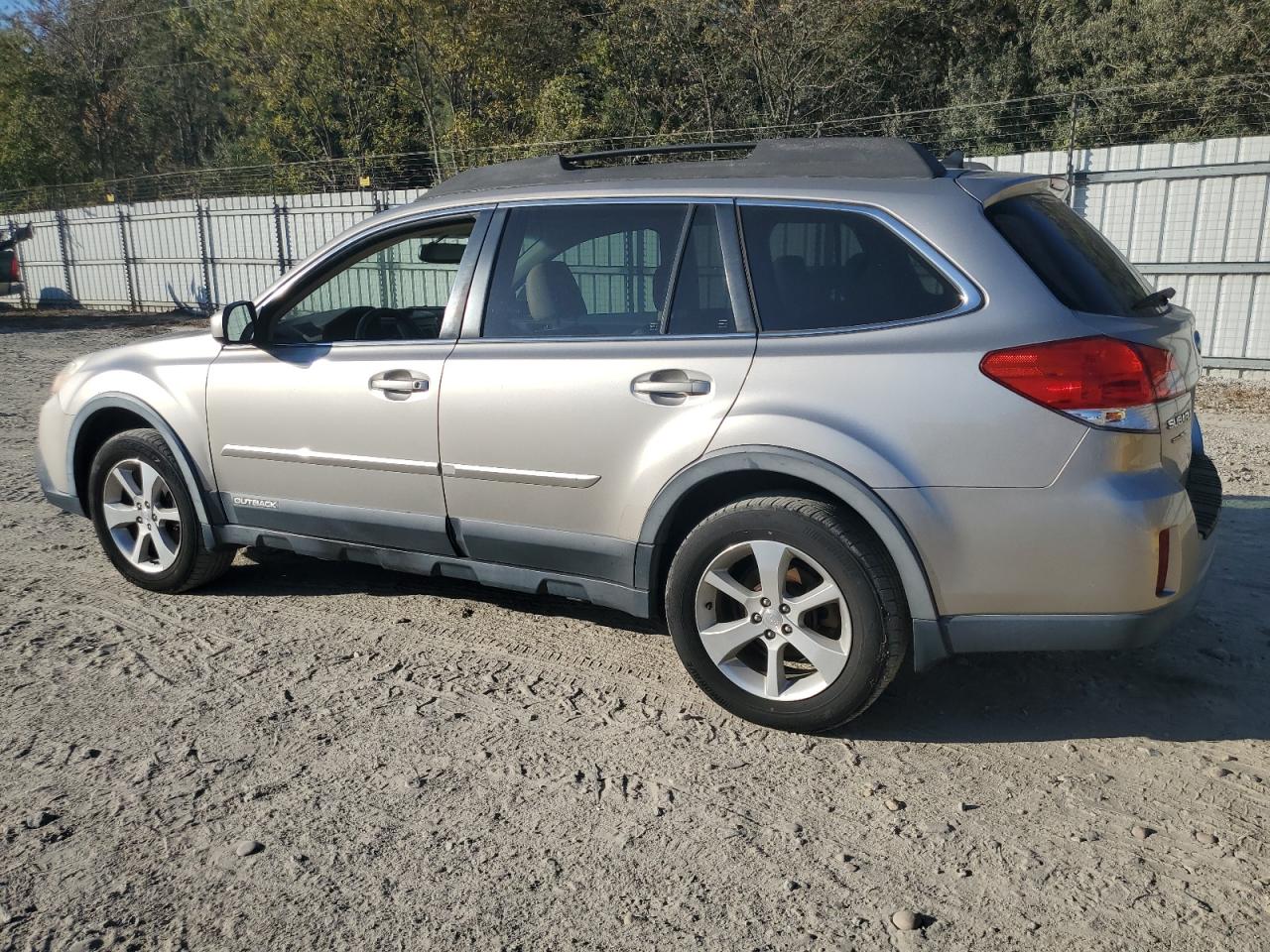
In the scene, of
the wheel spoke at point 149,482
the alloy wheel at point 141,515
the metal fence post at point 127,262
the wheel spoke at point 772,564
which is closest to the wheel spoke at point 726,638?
the wheel spoke at point 772,564

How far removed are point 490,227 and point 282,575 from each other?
212 centimetres

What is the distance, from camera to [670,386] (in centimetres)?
357

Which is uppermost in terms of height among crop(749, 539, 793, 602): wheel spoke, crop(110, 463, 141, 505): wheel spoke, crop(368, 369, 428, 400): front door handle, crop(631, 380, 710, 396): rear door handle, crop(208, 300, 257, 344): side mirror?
crop(208, 300, 257, 344): side mirror

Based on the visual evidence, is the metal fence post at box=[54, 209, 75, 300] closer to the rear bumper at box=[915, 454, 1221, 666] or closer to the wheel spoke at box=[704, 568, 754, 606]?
the wheel spoke at box=[704, 568, 754, 606]

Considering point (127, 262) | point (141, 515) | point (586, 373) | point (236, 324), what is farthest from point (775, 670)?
point (127, 262)

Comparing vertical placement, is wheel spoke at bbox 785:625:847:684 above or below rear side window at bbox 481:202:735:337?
below

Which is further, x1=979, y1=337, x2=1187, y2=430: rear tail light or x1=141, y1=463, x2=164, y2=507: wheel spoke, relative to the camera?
x1=141, y1=463, x2=164, y2=507: wheel spoke

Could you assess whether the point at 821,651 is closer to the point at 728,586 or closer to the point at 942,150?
the point at 728,586

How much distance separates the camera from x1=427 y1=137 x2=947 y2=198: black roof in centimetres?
356

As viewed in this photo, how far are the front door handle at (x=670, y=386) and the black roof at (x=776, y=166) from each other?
2.39ft

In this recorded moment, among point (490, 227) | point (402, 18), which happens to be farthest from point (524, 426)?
point (402, 18)

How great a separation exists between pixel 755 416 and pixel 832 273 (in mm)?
518

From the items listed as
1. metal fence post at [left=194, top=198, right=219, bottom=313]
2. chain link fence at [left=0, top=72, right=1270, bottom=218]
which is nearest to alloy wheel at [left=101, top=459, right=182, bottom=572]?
chain link fence at [left=0, top=72, right=1270, bottom=218]

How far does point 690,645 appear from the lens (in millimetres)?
3607
